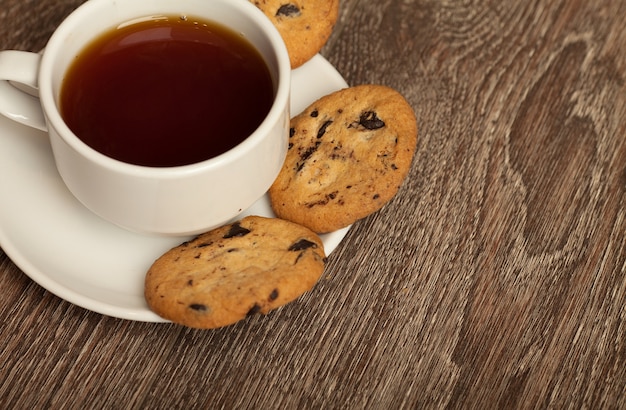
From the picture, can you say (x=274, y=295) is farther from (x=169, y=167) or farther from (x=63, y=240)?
(x=63, y=240)

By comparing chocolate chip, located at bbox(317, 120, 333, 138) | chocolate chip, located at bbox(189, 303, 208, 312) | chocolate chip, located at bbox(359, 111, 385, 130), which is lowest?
chocolate chip, located at bbox(189, 303, 208, 312)

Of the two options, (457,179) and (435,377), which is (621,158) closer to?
(457,179)

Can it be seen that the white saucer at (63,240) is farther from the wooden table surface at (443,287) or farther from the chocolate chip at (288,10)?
the chocolate chip at (288,10)

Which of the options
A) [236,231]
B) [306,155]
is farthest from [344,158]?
[236,231]

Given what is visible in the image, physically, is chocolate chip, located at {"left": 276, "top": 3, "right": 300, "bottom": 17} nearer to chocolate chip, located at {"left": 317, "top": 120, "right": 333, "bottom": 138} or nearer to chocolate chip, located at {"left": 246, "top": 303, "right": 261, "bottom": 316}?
chocolate chip, located at {"left": 317, "top": 120, "right": 333, "bottom": 138}

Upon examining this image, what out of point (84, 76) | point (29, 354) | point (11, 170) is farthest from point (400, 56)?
point (29, 354)

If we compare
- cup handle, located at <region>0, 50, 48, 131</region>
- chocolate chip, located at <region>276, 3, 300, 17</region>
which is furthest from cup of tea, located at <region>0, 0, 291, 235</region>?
chocolate chip, located at <region>276, 3, 300, 17</region>
